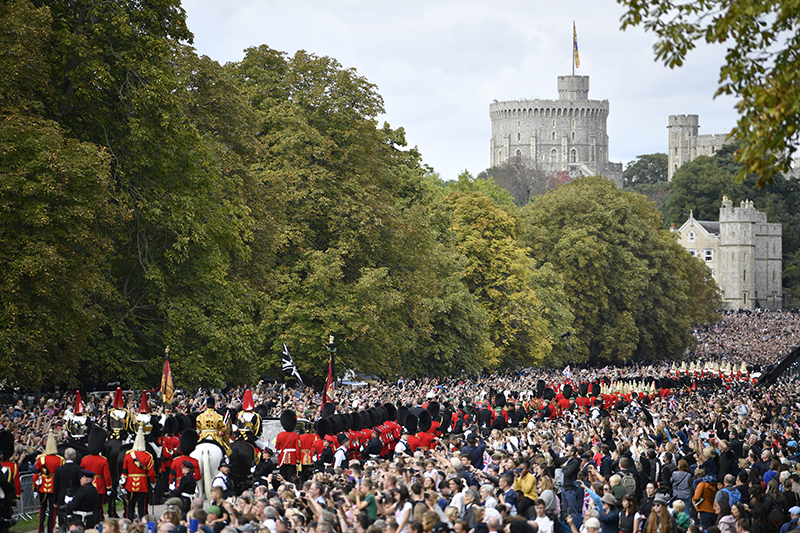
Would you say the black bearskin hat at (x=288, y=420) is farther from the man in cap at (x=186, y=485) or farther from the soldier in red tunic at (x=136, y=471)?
the man in cap at (x=186, y=485)

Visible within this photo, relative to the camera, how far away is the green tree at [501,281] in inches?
1969

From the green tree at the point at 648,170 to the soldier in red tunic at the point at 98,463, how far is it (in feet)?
553

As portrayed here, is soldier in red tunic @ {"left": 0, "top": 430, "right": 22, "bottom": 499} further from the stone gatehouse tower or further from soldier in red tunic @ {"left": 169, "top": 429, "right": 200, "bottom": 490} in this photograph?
the stone gatehouse tower

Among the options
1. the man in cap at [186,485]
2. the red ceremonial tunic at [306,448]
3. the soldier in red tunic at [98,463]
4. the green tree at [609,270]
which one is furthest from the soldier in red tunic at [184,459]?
the green tree at [609,270]

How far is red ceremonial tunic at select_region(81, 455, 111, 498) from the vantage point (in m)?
14.6

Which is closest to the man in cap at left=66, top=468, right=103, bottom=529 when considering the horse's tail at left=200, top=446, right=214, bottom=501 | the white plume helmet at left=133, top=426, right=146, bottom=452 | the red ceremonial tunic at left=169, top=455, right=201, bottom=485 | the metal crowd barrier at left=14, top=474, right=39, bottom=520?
the white plume helmet at left=133, top=426, right=146, bottom=452

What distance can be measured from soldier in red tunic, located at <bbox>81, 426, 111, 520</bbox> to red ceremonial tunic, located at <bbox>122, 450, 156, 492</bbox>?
271mm

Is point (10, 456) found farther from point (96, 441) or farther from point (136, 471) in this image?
point (136, 471)

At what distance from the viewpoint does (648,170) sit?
177m

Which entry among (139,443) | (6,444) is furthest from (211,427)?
(6,444)

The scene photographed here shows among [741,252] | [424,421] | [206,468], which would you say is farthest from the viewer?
[741,252]

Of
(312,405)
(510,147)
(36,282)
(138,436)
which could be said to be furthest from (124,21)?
(510,147)

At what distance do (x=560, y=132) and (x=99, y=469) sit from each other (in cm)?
17529

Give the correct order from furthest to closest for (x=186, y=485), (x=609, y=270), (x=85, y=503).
Result: 1. (x=609, y=270)
2. (x=186, y=485)
3. (x=85, y=503)
